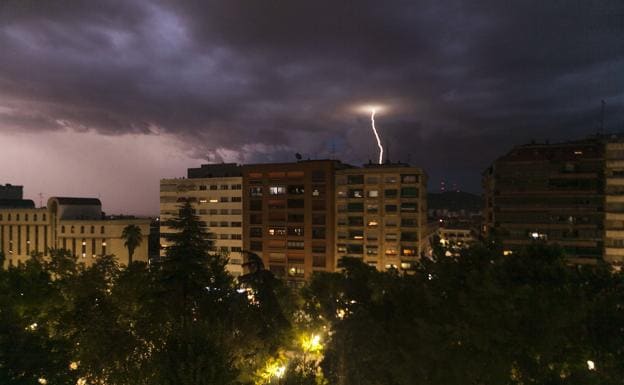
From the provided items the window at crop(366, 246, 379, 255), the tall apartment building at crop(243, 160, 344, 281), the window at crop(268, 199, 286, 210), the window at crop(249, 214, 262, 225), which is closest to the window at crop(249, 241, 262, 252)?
the tall apartment building at crop(243, 160, 344, 281)

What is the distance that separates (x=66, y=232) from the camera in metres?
70.7

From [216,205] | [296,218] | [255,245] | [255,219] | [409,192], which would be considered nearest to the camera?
[409,192]

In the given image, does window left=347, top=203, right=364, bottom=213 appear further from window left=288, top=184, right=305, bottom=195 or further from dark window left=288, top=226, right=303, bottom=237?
dark window left=288, top=226, right=303, bottom=237

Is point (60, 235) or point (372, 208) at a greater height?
point (372, 208)

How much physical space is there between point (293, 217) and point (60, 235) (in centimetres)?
4353

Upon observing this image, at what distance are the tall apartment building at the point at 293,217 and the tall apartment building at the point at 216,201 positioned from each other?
2.72 meters

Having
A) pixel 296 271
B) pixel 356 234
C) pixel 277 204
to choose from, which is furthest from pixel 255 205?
pixel 356 234

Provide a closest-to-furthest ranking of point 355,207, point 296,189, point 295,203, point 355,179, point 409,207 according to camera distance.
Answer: point 409,207 → point 355,207 → point 355,179 → point 295,203 → point 296,189

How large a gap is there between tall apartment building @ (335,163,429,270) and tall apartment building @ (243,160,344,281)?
95.4 inches

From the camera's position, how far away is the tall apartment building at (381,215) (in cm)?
6091

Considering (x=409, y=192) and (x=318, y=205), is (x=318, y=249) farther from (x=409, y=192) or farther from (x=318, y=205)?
(x=409, y=192)

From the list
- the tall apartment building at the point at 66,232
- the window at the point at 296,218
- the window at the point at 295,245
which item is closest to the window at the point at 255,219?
the window at the point at 296,218

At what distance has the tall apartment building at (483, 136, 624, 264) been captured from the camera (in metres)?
50.0

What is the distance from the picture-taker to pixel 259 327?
2269 cm
